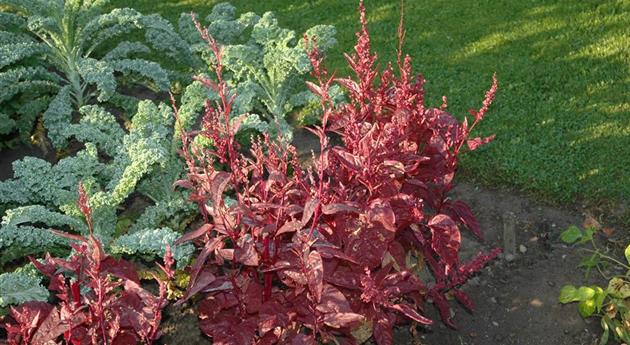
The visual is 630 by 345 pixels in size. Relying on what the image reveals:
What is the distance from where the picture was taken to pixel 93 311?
10.8ft

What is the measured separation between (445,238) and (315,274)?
898mm

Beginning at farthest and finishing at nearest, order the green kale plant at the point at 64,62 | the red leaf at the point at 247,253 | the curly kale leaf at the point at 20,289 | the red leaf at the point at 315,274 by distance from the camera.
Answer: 1. the green kale plant at the point at 64,62
2. the curly kale leaf at the point at 20,289
3. the red leaf at the point at 247,253
4. the red leaf at the point at 315,274

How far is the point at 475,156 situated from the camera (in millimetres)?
5305

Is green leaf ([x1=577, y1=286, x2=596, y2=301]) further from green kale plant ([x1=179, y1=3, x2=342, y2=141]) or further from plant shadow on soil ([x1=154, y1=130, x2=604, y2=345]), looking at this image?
green kale plant ([x1=179, y1=3, x2=342, y2=141])

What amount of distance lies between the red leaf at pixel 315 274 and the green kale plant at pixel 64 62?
8.44ft

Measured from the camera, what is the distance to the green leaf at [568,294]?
13.0 feet

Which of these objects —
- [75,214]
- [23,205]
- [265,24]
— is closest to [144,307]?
[75,214]

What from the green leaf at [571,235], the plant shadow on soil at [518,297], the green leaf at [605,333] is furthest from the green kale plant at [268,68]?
the green leaf at [605,333]

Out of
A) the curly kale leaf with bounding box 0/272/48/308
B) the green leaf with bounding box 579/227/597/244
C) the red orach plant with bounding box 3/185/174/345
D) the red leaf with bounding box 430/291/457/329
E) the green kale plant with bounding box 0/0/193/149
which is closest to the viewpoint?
the red orach plant with bounding box 3/185/174/345

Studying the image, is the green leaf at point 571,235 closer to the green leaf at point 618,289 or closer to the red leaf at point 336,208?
the green leaf at point 618,289

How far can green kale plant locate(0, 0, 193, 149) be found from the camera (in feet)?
17.7

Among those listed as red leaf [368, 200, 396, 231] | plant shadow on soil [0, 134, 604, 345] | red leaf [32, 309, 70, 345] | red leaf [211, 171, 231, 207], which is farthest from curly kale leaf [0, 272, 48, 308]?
red leaf [368, 200, 396, 231]

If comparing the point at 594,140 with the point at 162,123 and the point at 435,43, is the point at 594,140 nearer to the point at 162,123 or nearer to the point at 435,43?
the point at 435,43

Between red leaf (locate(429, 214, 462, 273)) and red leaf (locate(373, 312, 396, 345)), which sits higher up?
red leaf (locate(429, 214, 462, 273))
